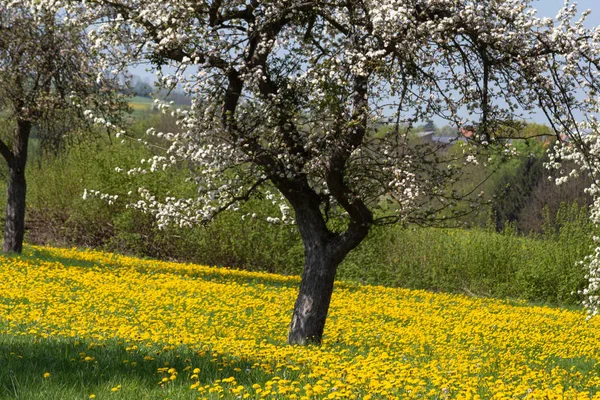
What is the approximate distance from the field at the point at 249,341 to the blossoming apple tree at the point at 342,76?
76.0 inches

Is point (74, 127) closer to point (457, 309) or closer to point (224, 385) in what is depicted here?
point (457, 309)

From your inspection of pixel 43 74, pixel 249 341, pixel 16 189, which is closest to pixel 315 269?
pixel 249 341

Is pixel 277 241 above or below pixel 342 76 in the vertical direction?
below

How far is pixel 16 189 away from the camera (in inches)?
731

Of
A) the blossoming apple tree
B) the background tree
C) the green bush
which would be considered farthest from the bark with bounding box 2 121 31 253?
the blossoming apple tree

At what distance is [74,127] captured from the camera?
61.4 feet

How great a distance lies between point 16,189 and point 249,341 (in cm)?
1139

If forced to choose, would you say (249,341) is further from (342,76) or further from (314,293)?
(342,76)

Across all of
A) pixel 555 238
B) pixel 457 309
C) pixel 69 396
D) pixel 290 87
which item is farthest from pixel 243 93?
pixel 555 238

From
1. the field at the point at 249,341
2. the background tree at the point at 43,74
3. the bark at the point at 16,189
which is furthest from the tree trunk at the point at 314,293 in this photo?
the bark at the point at 16,189

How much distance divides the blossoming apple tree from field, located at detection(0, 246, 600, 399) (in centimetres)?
193

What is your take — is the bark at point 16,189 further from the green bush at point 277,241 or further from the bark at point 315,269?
the bark at point 315,269

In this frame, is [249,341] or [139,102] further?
[139,102]

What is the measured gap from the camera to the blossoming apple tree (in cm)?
750
